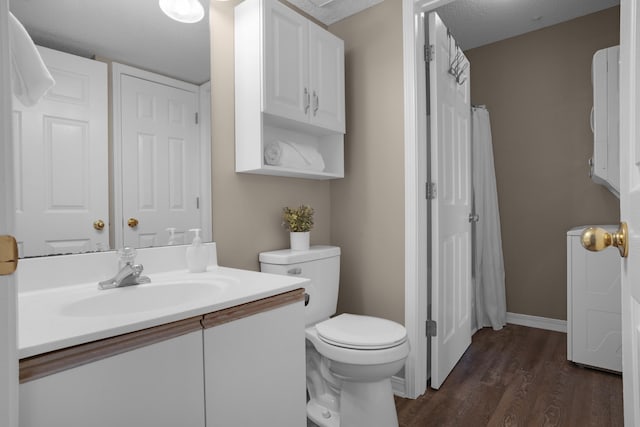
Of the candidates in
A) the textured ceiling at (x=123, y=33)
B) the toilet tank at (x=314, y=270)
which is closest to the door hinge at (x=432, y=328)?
the toilet tank at (x=314, y=270)

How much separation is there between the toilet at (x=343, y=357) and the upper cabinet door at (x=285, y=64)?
2.43ft

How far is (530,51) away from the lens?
118 inches

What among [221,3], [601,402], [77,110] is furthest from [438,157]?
[77,110]

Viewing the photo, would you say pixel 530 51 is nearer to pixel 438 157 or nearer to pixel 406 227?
pixel 438 157

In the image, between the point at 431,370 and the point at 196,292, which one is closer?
the point at 196,292

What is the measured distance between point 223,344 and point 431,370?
4.75 feet

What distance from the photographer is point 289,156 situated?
6.05 feet

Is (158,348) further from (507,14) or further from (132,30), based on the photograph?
A: (507,14)

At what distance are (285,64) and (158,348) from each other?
140 cm

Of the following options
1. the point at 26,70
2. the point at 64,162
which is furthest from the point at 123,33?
the point at 64,162

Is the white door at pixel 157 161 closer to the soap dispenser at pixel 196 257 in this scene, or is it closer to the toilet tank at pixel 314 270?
the soap dispenser at pixel 196 257

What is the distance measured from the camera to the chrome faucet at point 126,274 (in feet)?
3.99

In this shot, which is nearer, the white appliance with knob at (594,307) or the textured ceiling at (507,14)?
the white appliance with knob at (594,307)

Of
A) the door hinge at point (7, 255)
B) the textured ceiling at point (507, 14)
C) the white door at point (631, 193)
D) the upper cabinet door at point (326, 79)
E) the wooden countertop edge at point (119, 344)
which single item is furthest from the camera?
the textured ceiling at point (507, 14)
